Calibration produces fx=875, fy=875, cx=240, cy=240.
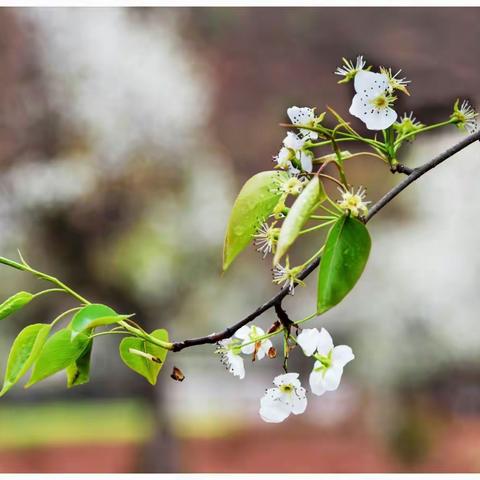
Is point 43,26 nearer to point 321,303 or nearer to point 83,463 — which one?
point 83,463

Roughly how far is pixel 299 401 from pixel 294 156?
0.13 m

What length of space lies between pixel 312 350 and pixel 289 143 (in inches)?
4.2

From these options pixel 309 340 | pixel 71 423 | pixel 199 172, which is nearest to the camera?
pixel 309 340

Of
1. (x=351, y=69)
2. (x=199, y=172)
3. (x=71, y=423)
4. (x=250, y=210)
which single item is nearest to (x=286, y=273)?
(x=250, y=210)

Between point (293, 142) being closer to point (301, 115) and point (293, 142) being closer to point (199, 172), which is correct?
point (301, 115)

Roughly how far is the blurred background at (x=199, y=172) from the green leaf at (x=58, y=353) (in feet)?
13.0

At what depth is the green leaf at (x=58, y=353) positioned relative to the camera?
415mm

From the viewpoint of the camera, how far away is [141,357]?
45cm

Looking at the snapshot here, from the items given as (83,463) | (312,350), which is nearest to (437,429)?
(83,463)

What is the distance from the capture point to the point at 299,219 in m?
0.35

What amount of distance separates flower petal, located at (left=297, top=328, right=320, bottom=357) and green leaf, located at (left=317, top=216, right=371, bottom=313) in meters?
0.08

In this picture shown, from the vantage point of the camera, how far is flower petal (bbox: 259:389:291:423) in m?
0.47

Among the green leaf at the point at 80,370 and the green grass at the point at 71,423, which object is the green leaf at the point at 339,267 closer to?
the green leaf at the point at 80,370

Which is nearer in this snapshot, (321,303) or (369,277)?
(321,303)
